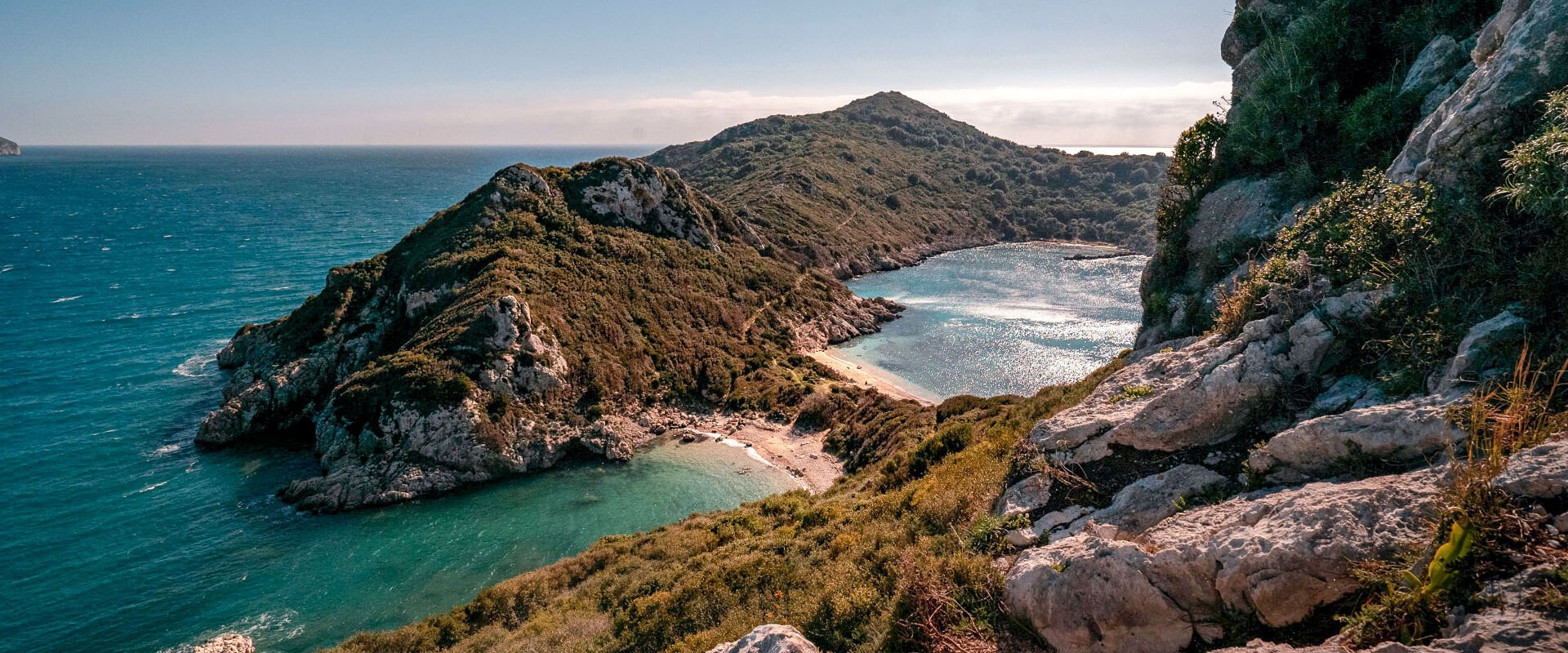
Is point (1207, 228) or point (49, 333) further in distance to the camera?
point (49, 333)

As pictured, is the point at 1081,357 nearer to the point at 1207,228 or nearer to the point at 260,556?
the point at 1207,228

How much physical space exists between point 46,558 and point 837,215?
346ft

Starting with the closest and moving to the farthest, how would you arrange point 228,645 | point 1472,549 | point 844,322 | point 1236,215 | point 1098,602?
point 1472,549
point 1098,602
point 1236,215
point 228,645
point 844,322

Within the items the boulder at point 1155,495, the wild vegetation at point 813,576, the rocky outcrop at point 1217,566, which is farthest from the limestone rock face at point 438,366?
the rocky outcrop at point 1217,566

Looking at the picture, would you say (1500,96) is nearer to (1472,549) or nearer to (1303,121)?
(1472,549)

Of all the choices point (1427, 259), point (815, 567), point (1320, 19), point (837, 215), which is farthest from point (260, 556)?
point (837, 215)

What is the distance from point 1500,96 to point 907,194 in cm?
13966

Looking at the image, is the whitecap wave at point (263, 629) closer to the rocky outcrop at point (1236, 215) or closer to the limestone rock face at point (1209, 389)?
the limestone rock face at point (1209, 389)

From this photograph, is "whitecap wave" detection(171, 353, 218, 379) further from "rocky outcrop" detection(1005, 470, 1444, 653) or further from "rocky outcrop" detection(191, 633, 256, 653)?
"rocky outcrop" detection(1005, 470, 1444, 653)

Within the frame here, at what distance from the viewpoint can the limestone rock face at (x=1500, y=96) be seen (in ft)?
28.4

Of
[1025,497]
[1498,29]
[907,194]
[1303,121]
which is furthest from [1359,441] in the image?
[907,194]

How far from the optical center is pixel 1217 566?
7.19 metres

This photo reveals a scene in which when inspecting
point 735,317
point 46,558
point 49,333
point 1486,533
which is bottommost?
point 46,558

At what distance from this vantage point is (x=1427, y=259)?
28.4ft
